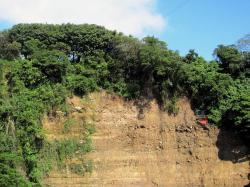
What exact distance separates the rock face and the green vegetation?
71cm

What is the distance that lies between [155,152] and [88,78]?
18.8ft

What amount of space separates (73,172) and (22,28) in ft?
31.6

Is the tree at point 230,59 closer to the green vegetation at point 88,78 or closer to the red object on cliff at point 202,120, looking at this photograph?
the green vegetation at point 88,78

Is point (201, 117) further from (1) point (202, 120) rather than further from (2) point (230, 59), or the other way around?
(2) point (230, 59)

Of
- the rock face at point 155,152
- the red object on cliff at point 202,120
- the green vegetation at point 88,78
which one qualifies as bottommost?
the rock face at point 155,152

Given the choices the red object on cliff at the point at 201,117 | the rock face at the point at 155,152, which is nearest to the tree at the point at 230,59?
the red object on cliff at the point at 201,117

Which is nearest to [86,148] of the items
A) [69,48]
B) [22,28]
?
[69,48]

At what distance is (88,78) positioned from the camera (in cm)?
3219

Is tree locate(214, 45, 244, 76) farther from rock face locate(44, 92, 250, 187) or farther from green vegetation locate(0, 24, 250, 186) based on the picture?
rock face locate(44, 92, 250, 187)

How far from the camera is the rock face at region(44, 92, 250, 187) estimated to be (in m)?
30.1

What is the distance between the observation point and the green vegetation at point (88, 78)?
98.1 ft

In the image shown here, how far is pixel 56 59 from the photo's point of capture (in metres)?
31.3

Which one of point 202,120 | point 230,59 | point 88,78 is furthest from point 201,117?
point 88,78

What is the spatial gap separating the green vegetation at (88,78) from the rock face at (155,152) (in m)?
0.71
